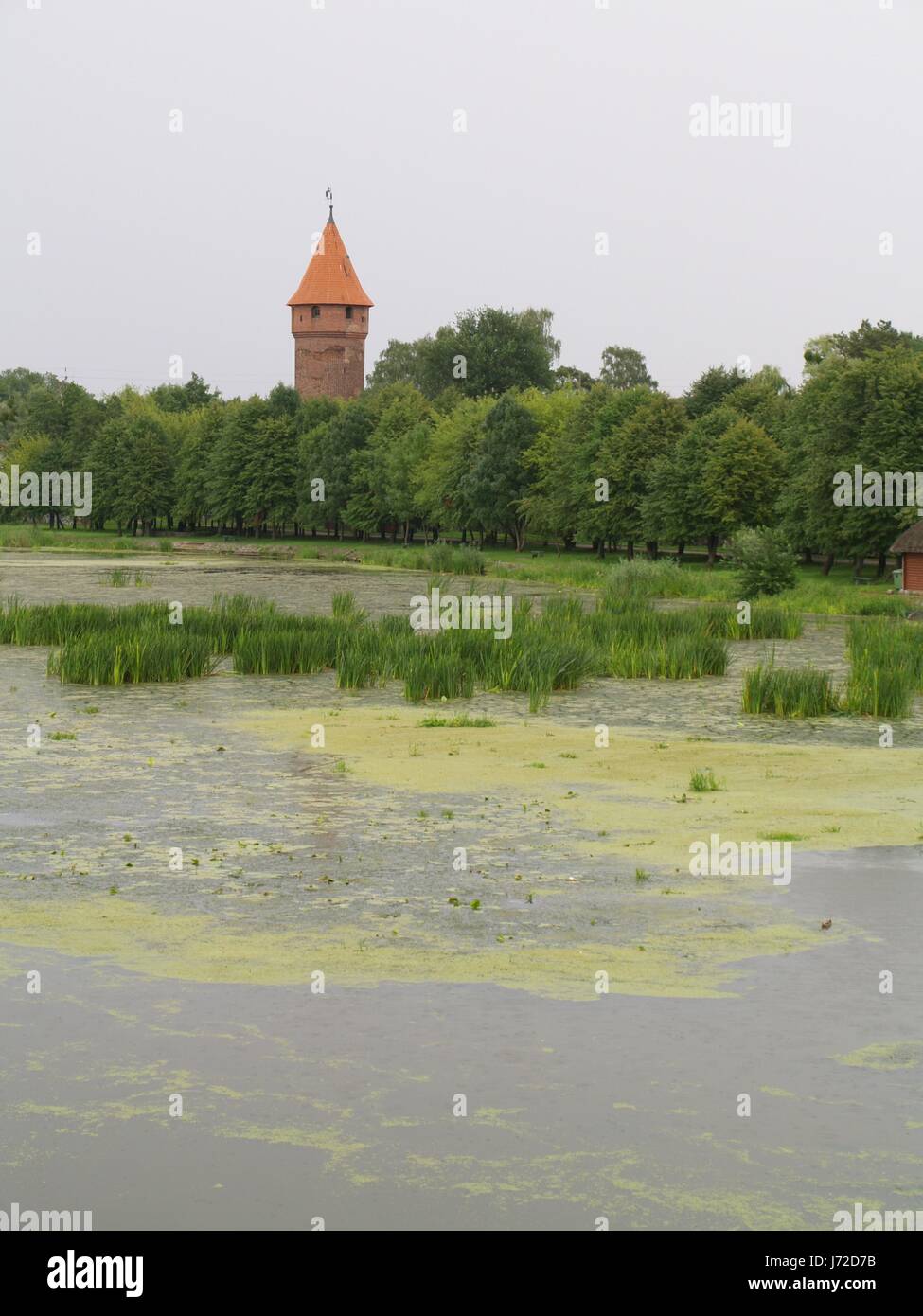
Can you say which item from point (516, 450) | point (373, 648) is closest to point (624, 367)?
point (516, 450)

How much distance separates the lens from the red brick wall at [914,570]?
130 feet

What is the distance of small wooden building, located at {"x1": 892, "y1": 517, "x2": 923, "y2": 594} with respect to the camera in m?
39.1

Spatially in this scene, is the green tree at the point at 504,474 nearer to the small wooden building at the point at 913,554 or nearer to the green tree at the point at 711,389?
the green tree at the point at 711,389

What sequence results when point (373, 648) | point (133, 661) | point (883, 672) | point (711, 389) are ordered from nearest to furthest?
1. point (883, 672)
2. point (133, 661)
3. point (373, 648)
4. point (711, 389)

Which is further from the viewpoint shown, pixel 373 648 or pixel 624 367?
pixel 624 367

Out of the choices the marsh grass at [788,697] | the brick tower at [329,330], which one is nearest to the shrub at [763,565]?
the marsh grass at [788,697]

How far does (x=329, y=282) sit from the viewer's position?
101 metres

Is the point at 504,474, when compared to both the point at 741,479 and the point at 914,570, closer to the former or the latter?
the point at 741,479

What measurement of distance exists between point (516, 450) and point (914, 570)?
29.0m

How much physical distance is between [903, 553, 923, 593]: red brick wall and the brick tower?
63401 mm

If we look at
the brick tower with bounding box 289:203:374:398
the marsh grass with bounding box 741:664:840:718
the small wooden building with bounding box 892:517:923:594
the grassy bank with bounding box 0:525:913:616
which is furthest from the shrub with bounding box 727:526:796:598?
the brick tower with bounding box 289:203:374:398

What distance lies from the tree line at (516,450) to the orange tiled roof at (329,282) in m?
6.16

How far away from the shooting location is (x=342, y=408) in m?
84.4
